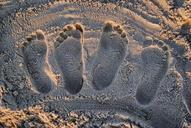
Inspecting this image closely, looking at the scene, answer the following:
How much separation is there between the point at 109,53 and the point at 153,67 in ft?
1.91

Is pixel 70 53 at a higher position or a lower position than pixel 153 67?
higher

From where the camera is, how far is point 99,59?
4152 mm

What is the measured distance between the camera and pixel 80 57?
4.16 metres

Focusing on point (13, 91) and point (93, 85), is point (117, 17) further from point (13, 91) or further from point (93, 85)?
point (13, 91)

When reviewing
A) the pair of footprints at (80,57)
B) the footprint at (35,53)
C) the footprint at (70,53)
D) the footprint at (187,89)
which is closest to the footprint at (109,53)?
the pair of footprints at (80,57)

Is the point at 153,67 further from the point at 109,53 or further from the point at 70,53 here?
the point at 70,53

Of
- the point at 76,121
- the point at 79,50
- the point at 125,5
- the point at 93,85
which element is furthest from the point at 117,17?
the point at 76,121

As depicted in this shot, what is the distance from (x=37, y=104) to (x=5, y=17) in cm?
118

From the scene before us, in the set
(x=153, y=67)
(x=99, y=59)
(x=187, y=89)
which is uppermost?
(x=99, y=59)

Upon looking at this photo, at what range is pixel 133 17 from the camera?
4.18 m

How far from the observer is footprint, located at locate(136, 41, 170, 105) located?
412 centimetres

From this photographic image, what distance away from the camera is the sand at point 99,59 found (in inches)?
161

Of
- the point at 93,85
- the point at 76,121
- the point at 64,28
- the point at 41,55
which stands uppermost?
the point at 64,28

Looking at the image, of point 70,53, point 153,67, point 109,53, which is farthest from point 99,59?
point 153,67
